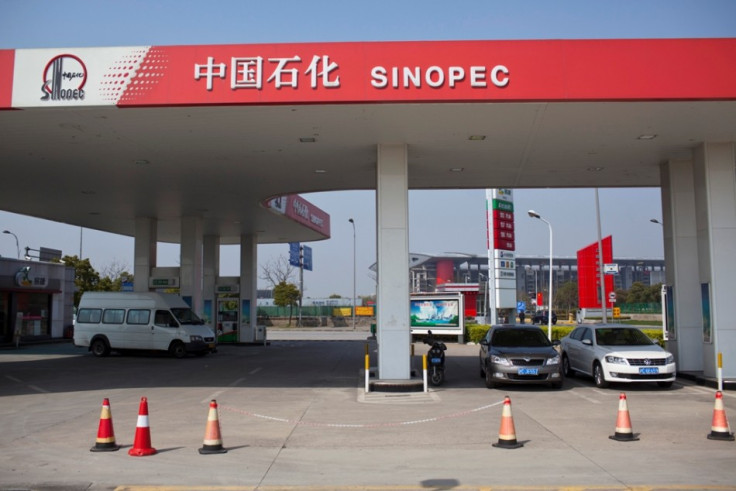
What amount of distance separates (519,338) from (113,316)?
56.3ft

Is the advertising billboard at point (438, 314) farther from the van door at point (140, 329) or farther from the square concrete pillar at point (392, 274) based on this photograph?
the square concrete pillar at point (392, 274)

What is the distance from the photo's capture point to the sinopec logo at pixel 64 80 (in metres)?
12.1

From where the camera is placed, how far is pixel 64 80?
12102 millimetres

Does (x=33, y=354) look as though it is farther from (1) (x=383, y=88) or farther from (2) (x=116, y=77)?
(1) (x=383, y=88)

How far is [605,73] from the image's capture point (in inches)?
476

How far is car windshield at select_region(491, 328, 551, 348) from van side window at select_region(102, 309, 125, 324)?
1608 centimetres

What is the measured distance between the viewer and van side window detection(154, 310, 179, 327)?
82.5ft

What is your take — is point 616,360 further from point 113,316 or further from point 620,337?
point 113,316

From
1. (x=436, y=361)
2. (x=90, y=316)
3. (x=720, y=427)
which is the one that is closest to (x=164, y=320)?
(x=90, y=316)

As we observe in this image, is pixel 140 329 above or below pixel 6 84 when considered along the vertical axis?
below

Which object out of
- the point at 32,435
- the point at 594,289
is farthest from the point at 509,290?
the point at 32,435

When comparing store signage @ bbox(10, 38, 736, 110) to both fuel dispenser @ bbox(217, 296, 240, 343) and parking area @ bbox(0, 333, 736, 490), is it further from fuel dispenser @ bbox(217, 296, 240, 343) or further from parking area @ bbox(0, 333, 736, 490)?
Answer: fuel dispenser @ bbox(217, 296, 240, 343)

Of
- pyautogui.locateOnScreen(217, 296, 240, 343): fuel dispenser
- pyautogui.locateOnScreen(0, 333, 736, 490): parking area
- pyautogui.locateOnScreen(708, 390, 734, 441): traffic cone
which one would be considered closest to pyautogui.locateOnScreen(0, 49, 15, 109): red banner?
pyautogui.locateOnScreen(0, 333, 736, 490): parking area

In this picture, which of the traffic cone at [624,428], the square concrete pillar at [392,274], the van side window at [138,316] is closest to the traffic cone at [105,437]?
the traffic cone at [624,428]
